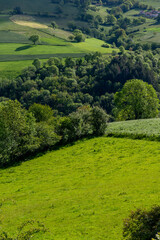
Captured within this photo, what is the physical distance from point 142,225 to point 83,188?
51.2 feet

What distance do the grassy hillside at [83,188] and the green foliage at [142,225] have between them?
4.65 feet

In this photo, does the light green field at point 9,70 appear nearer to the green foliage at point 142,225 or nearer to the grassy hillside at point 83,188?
the grassy hillside at point 83,188

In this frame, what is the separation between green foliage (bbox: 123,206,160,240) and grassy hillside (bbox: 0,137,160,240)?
1418 mm

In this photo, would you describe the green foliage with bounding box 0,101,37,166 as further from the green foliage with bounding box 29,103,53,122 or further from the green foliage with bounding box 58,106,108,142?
the green foliage with bounding box 29,103,53,122

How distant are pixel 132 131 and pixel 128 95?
85.4 feet

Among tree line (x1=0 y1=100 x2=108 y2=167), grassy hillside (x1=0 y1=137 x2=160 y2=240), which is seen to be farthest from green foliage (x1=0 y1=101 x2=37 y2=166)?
grassy hillside (x1=0 y1=137 x2=160 y2=240)

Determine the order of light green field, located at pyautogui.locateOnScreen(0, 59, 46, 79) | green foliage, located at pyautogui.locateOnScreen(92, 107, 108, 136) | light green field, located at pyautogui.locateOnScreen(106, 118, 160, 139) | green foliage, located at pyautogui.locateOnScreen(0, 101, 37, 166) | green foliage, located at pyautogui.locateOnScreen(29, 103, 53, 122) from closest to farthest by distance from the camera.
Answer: green foliage, located at pyautogui.locateOnScreen(0, 101, 37, 166), light green field, located at pyautogui.locateOnScreen(106, 118, 160, 139), green foliage, located at pyautogui.locateOnScreen(92, 107, 108, 136), green foliage, located at pyautogui.locateOnScreen(29, 103, 53, 122), light green field, located at pyautogui.locateOnScreen(0, 59, 46, 79)

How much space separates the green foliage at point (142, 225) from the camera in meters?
18.8

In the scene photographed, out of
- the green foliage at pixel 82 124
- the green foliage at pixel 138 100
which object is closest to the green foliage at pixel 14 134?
the green foliage at pixel 82 124

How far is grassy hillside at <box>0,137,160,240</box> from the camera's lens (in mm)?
24328

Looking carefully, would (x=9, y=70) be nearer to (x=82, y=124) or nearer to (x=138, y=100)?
(x=138, y=100)

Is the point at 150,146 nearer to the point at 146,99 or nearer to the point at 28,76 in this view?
the point at 146,99

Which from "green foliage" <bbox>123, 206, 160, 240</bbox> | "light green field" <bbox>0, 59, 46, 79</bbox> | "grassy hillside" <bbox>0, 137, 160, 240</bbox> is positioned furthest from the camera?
"light green field" <bbox>0, 59, 46, 79</bbox>

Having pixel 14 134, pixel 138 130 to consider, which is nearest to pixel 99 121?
pixel 138 130
